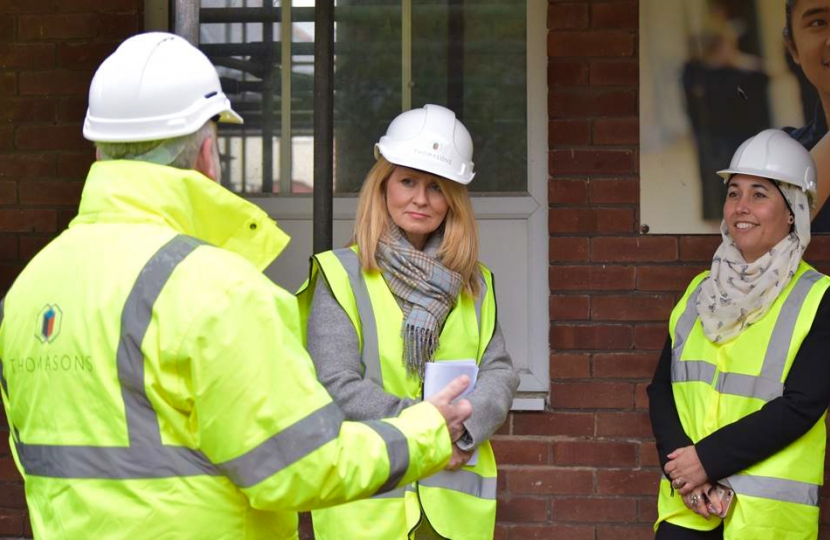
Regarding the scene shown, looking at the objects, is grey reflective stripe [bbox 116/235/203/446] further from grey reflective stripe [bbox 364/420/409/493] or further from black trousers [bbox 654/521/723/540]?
black trousers [bbox 654/521/723/540]

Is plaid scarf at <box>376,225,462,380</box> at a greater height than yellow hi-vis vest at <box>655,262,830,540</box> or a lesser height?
greater

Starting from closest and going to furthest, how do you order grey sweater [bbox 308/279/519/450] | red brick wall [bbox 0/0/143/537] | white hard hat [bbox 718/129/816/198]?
grey sweater [bbox 308/279/519/450] < white hard hat [bbox 718/129/816/198] < red brick wall [bbox 0/0/143/537]

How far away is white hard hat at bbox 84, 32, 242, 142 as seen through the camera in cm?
208

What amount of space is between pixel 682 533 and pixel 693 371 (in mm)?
468

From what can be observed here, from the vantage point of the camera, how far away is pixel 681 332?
3615 mm

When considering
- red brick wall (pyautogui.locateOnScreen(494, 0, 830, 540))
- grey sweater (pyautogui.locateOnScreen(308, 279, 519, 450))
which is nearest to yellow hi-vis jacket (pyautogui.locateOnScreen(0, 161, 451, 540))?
grey sweater (pyautogui.locateOnScreen(308, 279, 519, 450))

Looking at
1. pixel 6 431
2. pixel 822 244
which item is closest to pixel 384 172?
pixel 822 244

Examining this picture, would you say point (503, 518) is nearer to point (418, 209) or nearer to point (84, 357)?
point (418, 209)

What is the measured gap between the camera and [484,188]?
15.1 feet

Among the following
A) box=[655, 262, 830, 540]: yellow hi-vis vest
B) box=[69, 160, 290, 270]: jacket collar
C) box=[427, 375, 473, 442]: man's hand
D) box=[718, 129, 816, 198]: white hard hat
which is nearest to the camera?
box=[69, 160, 290, 270]: jacket collar

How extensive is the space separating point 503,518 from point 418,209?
66.0 inches

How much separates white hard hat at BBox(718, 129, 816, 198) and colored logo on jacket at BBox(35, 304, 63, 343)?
223 cm

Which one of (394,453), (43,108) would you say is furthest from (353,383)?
(43,108)

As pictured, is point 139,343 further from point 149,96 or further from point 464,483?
point 464,483
